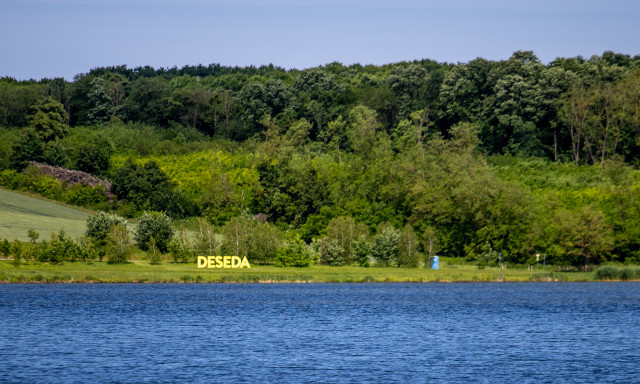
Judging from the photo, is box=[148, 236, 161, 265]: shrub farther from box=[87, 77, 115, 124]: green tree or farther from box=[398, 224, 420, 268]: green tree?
box=[87, 77, 115, 124]: green tree

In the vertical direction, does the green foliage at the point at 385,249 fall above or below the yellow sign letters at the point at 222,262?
above

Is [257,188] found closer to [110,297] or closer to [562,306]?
[110,297]

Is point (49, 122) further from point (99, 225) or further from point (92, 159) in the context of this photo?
point (99, 225)

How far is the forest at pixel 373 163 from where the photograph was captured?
113875 mm

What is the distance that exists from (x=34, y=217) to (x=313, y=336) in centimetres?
8730

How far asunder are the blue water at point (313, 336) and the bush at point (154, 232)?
678 inches

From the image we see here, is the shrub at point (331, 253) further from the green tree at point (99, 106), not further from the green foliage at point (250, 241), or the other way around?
A: the green tree at point (99, 106)

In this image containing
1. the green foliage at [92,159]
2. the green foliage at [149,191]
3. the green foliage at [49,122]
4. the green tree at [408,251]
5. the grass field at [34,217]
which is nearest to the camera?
the green tree at [408,251]

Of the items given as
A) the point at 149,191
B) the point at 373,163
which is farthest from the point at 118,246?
the point at 373,163

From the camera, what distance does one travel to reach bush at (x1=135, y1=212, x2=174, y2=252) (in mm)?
105750

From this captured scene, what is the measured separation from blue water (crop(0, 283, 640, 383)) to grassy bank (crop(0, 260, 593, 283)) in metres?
1.95

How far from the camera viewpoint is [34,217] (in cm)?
12731

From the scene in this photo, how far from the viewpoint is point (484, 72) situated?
17388 cm

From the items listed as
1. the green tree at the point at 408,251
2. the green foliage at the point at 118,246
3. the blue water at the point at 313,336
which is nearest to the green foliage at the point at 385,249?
the green tree at the point at 408,251
